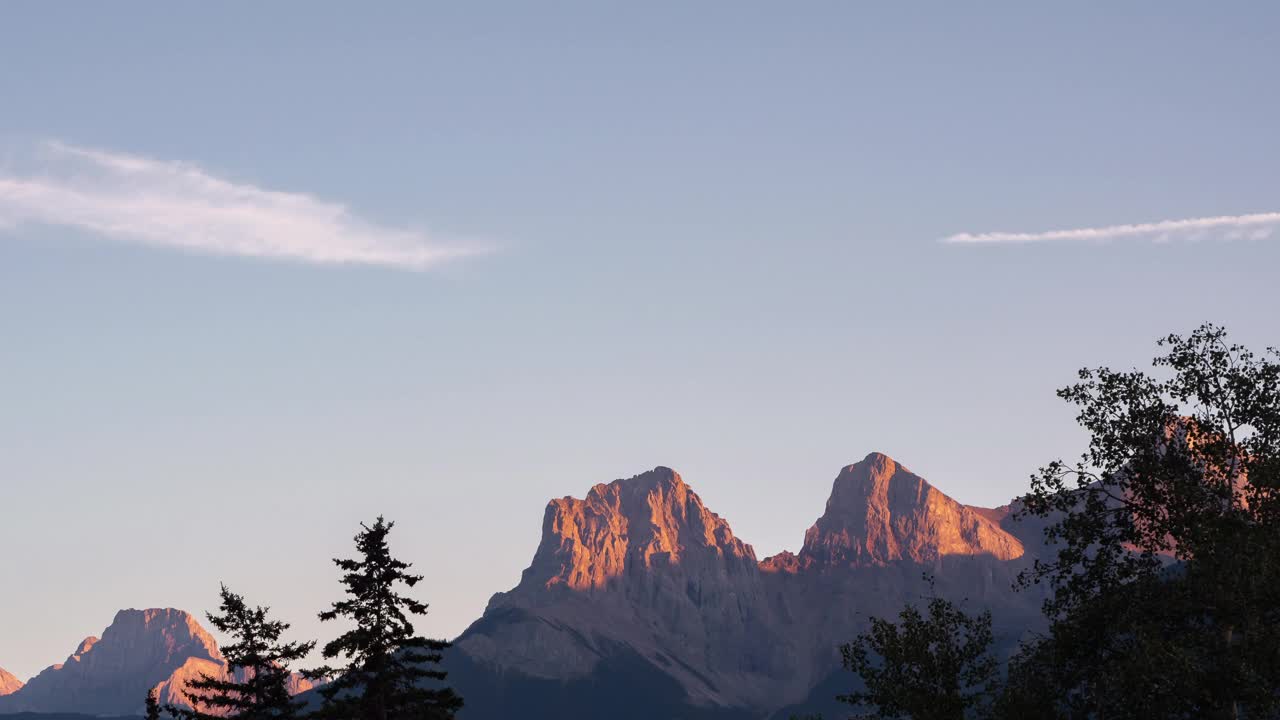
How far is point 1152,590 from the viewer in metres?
59.0

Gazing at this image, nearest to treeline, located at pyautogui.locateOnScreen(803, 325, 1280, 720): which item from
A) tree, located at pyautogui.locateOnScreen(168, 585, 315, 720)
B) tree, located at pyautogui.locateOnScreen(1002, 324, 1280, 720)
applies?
tree, located at pyautogui.locateOnScreen(1002, 324, 1280, 720)

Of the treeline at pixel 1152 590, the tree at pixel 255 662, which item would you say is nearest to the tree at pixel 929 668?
the treeline at pixel 1152 590

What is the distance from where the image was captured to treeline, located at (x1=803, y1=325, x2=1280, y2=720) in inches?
2137

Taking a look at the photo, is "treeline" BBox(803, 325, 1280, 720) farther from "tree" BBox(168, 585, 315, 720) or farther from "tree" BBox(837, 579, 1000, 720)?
"tree" BBox(168, 585, 315, 720)

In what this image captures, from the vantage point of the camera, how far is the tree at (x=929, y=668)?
214 ft

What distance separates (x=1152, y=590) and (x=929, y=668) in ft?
34.9

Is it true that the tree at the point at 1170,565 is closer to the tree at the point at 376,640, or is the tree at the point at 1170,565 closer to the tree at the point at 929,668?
the tree at the point at 929,668

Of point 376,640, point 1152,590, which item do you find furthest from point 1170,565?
point 376,640

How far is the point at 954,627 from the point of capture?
67.0 metres

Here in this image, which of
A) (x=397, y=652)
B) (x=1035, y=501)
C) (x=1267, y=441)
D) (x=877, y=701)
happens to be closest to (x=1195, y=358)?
(x=1267, y=441)

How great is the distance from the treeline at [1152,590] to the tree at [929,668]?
7 centimetres

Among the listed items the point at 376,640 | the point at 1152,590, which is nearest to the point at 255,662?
the point at 376,640

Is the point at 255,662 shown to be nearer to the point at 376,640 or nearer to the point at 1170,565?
the point at 376,640

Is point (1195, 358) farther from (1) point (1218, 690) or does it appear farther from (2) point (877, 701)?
(2) point (877, 701)
